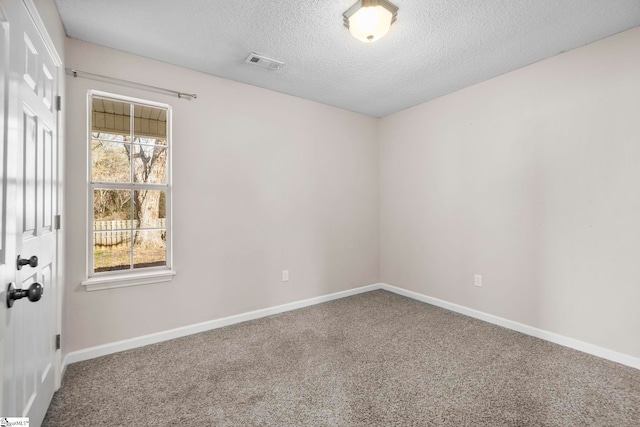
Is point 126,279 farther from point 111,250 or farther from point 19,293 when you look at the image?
point 19,293

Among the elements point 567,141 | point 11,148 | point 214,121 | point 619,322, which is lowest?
point 619,322

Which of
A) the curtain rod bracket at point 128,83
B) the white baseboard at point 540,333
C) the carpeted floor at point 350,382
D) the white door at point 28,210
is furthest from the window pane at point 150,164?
the white baseboard at point 540,333

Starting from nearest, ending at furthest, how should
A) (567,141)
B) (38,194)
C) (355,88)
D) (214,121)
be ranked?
(38,194) < (567,141) < (214,121) < (355,88)

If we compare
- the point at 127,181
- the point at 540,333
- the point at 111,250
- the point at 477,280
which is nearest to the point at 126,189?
the point at 127,181

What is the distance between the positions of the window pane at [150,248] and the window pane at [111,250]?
0.09 meters

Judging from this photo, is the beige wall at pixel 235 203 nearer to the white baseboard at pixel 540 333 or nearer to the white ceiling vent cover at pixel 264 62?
the white ceiling vent cover at pixel 264 62

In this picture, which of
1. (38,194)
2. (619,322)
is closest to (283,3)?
(38,194)

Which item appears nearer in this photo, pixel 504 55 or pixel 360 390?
pixel 360 390

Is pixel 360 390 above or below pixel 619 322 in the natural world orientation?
below

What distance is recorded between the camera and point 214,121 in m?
3.09

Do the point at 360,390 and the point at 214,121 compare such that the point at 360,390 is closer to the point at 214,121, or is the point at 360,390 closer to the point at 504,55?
the point at 214,121

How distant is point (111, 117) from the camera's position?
268 cm

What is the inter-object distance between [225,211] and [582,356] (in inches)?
139

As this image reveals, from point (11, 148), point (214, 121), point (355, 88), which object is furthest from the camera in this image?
point (355, 88)
